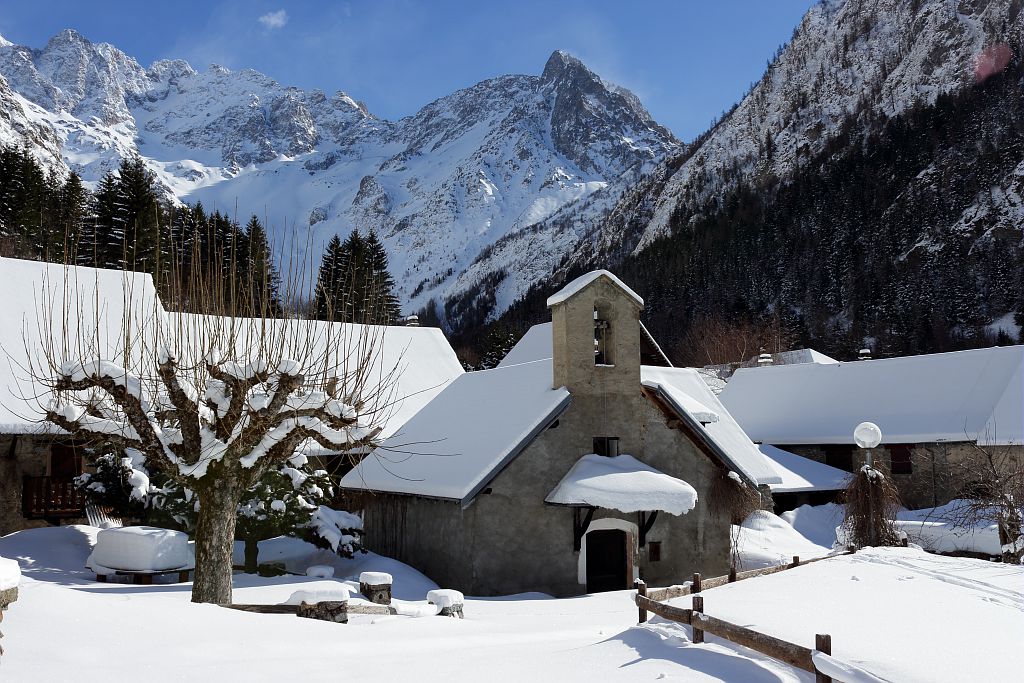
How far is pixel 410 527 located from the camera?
21562 mm

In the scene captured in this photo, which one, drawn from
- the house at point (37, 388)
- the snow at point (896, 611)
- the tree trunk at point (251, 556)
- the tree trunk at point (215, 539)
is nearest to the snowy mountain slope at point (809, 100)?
the house at point (37, 388)

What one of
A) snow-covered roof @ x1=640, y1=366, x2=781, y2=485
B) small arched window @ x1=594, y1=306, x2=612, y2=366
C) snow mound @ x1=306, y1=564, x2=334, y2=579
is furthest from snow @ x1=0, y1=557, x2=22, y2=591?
snow-covered roof @ x1=640, y1=366, x2=781, y2=485

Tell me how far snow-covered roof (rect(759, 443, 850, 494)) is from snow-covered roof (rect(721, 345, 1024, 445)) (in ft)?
4.11

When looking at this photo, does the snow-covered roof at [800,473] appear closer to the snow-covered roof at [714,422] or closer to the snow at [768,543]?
the snow at [768,543]

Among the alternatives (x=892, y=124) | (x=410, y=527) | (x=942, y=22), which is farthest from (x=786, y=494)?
(x=942, y=22)

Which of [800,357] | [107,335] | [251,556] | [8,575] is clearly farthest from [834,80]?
[8,575]

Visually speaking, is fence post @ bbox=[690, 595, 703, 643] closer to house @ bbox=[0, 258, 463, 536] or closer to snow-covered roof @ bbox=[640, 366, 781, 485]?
house @ bbox=[0, 258, 463, 536]

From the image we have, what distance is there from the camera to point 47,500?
21344mm

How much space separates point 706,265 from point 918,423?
240 feet

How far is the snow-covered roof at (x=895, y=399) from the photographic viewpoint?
32.5m

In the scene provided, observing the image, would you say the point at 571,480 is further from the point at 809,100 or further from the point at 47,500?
the point at 809,100

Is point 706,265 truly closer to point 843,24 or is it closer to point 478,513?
point 843,24

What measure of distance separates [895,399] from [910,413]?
1.49 metres

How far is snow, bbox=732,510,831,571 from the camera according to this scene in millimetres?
23797
